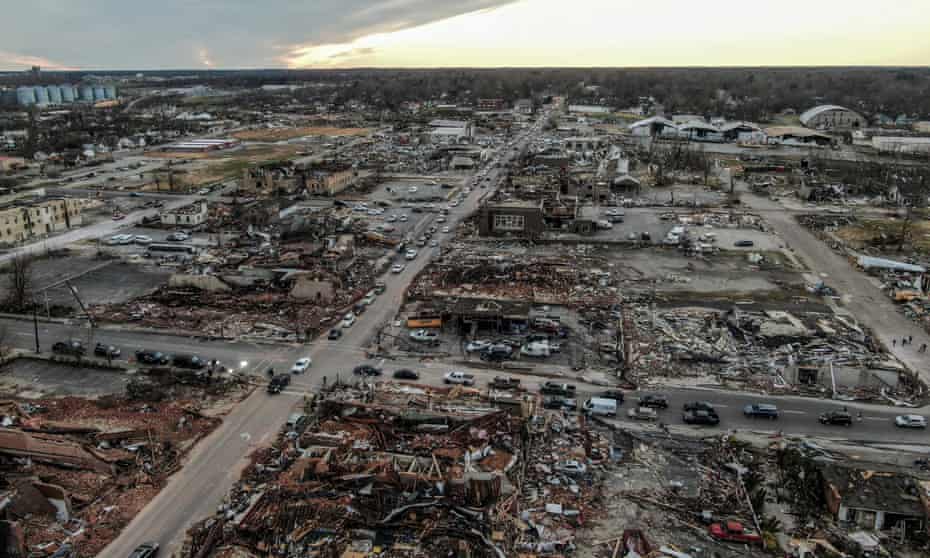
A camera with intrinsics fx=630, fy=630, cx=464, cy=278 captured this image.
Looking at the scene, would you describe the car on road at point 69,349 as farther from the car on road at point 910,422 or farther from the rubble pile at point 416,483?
the car on road at point 910,422

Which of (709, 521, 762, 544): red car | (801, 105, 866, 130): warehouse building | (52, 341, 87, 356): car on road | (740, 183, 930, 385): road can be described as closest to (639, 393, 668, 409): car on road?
(709, 521, 762, 544): red car

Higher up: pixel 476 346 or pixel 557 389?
pixel 476 346

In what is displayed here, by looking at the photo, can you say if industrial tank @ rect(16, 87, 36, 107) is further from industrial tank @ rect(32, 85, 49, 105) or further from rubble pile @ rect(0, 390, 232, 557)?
rubble pile @ rect(0, 390, 232, 557)

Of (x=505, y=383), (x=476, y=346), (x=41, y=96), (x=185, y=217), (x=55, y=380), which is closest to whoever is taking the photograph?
(x=505, y=383)

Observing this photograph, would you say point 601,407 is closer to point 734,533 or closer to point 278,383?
point 734,533

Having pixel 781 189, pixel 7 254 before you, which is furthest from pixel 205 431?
pixel 781 189

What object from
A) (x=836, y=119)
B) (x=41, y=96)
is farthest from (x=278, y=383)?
(x=41, y=96)
